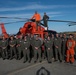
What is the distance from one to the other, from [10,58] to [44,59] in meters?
2.47

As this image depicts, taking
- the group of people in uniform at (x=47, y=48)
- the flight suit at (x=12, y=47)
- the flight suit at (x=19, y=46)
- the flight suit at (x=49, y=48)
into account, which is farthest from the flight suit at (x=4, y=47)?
the flight suit at (x=49, y=48)

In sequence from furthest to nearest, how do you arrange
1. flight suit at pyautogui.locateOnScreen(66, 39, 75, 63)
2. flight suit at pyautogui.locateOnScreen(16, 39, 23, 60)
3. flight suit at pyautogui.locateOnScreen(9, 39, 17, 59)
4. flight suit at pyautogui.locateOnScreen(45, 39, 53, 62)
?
flight suit at pyautogui.locateOnScreen(9, 39, 17, 59)
flight suit at pyautogui.locateOnScreen(16, 39, 23, 60)
flight suit at pyautogui.locateOnScreen(45, 39, 53, 62)
flight suit at pyautogui.locateOnScreen(66, 39, 75, 63)

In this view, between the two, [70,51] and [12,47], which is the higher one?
[12,47]

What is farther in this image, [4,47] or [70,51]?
[4,47]

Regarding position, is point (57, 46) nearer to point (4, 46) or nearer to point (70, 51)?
point (70, 51)

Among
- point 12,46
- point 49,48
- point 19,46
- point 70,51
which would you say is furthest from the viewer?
point 12,46

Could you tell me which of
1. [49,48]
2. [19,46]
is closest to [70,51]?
[49,48]

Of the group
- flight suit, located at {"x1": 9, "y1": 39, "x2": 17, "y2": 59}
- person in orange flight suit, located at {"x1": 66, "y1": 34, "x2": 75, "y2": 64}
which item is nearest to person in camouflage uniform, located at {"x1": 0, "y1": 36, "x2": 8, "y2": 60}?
flight suit, located at {"x1": 9, "y1": 39, "x2": 17, "y2": 59}

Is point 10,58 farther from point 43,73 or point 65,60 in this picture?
point 43,73

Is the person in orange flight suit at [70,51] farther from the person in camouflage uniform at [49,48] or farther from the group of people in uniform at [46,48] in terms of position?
the person in camouflage uniform at [49,48]

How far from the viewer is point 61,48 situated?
37.1 ft

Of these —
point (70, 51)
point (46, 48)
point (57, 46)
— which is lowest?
point (70, 51)

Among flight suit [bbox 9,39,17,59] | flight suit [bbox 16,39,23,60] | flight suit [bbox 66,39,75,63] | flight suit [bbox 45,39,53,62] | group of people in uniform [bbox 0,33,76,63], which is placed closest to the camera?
flight suit [bbox 66,39,75,63]

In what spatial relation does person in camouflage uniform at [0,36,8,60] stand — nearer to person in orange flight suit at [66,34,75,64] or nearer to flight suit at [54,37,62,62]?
flight suit at [54,37,62,62]
